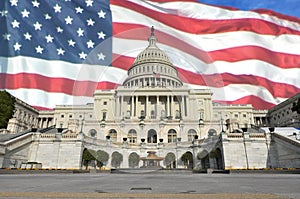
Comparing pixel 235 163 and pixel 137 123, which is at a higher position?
pixel 137 123

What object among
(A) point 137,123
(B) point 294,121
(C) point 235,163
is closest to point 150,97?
(A) point 137,123

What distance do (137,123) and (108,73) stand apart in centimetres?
2776

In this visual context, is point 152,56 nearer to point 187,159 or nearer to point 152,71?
point 152,71

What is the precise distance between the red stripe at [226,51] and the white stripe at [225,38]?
0.55 metres

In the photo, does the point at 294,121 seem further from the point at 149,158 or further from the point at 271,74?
the point at 149,158

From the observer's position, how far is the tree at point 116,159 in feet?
129

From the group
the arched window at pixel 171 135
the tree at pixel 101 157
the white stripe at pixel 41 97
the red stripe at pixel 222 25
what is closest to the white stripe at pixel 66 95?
the white stripe at pixel 41 97

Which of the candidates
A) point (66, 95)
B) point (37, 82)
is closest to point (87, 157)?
point (66, 95)

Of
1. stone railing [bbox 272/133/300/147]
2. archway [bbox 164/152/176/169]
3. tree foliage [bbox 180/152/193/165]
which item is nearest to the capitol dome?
archway [bbox 164/152/176/169]

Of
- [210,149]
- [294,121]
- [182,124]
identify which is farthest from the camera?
[294,121]

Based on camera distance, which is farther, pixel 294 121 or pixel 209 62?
pixel 294 121

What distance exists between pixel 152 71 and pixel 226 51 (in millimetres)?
64504

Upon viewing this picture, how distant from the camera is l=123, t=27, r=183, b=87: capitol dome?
89956 mm

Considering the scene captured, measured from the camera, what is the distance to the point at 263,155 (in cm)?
3111
